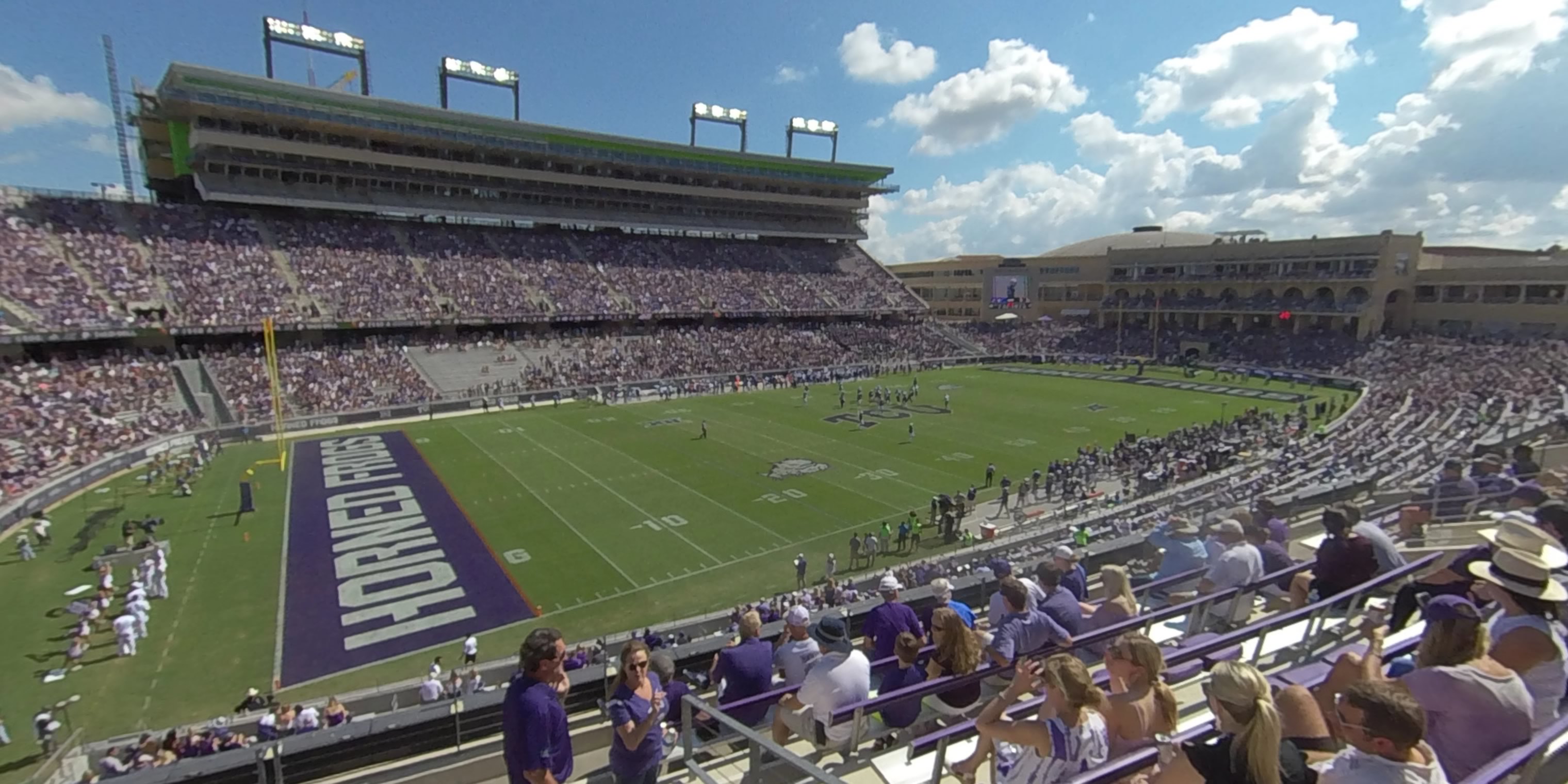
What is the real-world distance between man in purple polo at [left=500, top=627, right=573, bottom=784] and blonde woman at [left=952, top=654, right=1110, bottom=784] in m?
2.58

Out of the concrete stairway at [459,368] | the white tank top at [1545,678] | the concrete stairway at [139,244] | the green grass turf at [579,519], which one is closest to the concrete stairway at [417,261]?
the concrete stairway at [459,368]

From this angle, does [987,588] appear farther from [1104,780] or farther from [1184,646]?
[1104,780]

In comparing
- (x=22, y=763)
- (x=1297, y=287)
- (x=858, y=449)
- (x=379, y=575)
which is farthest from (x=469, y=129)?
(x=1297, y=287)

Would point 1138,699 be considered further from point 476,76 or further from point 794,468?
point 476,76

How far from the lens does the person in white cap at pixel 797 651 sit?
5.99 meters

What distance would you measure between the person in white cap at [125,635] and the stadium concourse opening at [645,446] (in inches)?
8.4

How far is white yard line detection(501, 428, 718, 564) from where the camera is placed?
20.7m

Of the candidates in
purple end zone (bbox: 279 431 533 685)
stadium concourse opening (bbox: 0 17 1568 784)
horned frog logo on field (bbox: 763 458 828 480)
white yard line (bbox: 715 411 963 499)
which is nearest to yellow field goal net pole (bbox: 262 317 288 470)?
stadium concourse opening (bbox: 0 17 1568 784)

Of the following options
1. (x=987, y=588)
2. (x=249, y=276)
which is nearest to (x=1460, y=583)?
(x=987, y=588)

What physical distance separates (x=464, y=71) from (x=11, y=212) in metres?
29.4

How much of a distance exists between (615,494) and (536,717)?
21729mm

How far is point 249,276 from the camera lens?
4441 centimetres

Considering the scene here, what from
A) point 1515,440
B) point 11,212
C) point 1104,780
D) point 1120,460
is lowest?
point 1120,460

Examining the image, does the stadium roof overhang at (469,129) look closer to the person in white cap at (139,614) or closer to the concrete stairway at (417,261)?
the concrete stairway at (417,261)
